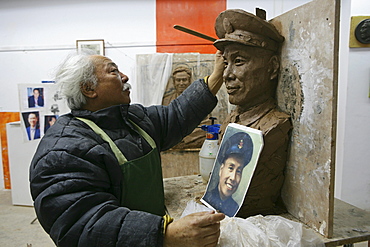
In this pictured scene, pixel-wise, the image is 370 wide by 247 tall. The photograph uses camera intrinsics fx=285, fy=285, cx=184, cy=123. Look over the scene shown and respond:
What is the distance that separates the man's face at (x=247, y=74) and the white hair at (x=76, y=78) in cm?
70

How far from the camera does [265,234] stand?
1.11 m

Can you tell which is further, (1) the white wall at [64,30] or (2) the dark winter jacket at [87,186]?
(1) the white wall at [64,30]

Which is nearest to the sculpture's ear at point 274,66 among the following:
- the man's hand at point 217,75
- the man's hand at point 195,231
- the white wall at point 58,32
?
the man's hand at point 217,75

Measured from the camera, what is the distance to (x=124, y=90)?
58.6 inches

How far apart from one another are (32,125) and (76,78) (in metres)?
2.36

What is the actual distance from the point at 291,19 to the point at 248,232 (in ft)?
3.32

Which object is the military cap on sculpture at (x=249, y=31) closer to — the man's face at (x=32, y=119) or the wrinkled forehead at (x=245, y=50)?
the wrinkled forehead at (x=245, y=50)

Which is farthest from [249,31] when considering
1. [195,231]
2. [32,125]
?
[32,125]

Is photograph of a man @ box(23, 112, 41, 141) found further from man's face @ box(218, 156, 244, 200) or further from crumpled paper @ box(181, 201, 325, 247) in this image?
crumpled paper @ box(181, 201, 325, 247)

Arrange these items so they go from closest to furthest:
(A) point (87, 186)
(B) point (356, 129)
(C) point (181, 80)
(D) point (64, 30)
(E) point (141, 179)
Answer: (A) point (87, 186) < (E) point (141, 179) < (B) point (356, 129) < (C) point (181, 80) < (D) point (64, 30)

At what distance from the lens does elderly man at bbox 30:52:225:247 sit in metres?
0.99

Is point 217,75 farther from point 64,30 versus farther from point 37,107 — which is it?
point 64,30

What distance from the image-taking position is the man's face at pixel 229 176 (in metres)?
1.39

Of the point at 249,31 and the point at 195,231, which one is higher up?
the point at 249,31
